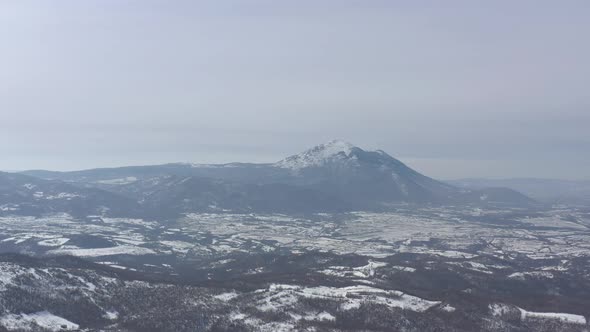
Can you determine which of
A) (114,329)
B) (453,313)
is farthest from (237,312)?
(453,313)

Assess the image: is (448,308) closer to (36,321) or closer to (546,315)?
(546,315)

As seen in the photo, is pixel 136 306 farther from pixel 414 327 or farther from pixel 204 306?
pixel 414 327

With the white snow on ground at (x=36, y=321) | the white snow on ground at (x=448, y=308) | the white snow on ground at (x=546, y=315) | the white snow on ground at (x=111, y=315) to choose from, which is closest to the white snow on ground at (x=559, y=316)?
the white snow on ground at (x=546, y=315)

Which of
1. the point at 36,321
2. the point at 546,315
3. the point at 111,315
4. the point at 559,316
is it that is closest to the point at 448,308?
the point at 546,315

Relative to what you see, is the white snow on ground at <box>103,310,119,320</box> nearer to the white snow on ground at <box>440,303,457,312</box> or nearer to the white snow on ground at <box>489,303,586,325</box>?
the white snow on ground at <box>440,303,457,312</box>

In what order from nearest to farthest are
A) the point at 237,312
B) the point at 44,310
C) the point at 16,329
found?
1. the point at 16,329
2. the point at 44,310
3. the point at 237,312

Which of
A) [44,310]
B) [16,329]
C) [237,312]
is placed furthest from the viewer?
[237,312]

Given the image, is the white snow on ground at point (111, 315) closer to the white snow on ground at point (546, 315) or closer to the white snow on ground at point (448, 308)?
the white snow on ground at point (448, 308)

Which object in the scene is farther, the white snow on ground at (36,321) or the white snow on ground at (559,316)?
the white snow on ground at (559,316)
